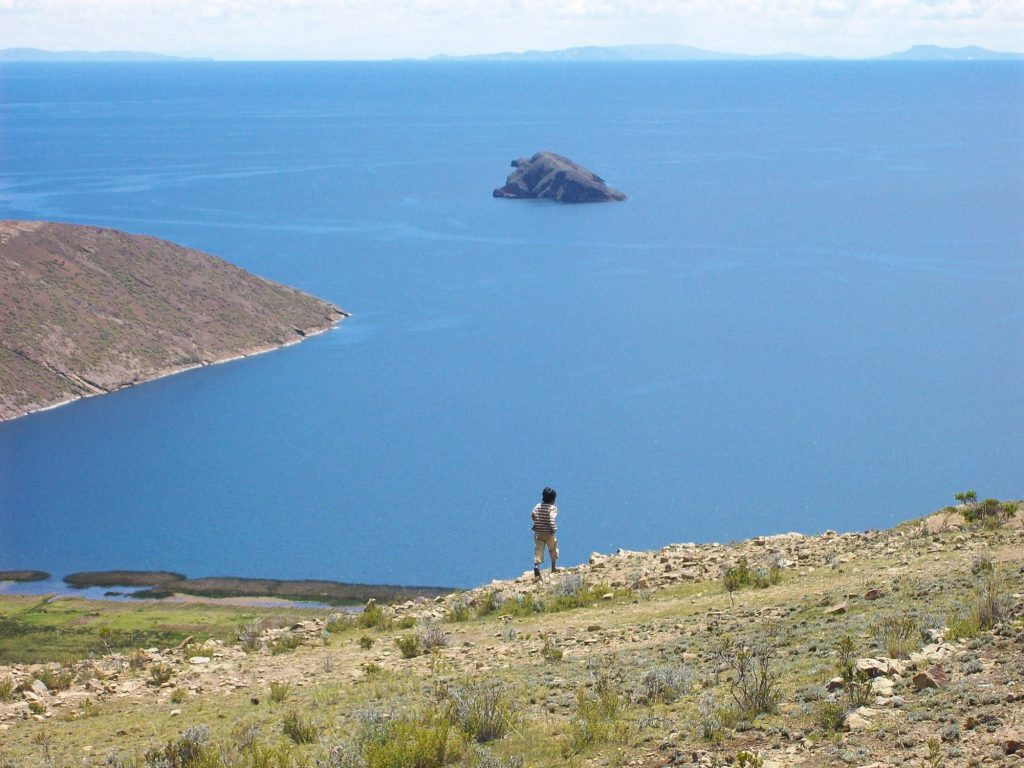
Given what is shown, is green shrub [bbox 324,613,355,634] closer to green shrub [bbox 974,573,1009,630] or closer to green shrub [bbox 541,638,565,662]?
green shrub [bbox 541,638,565,662]

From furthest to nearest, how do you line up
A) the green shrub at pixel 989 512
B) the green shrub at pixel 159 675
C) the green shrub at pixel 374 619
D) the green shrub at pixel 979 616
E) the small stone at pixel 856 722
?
the green shrub at pixel 989 512 → the green shrub at pixel 374 619 → the green shrub at pixel 159 675 → the green shrub at pixel 979 616 → the small stone at pixel 856 722

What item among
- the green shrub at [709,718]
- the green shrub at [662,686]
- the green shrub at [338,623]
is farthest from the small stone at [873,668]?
the green shrub at [338,623]

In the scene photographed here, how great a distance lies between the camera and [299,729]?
13094mm

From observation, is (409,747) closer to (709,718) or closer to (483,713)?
(483,713)

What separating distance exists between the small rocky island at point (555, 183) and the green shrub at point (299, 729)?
5488 inches

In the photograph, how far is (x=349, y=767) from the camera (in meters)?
11.7

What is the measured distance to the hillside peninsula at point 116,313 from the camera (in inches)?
3009

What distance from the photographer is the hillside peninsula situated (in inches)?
3009

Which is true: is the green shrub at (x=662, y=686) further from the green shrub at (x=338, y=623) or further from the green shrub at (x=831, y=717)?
the green shrub at (x=338, y=623)

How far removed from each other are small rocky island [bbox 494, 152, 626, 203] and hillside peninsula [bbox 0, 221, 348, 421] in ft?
197

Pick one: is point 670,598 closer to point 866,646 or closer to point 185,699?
point 866,646

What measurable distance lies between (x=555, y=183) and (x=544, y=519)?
134 m

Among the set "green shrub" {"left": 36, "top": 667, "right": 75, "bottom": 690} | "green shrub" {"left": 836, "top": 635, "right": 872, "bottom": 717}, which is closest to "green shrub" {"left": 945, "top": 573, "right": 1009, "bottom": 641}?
"green shrub" {"left": 836, "top": 635, "right": 872, "bottom": 717}

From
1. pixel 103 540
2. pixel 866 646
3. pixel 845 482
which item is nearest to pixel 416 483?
pixel 103 540
